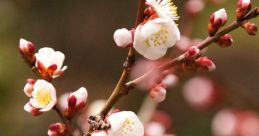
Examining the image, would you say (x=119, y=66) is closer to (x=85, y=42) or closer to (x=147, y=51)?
(x=85, y=42)

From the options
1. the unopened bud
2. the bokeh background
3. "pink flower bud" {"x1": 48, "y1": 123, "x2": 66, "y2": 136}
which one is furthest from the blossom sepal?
the bokeh background

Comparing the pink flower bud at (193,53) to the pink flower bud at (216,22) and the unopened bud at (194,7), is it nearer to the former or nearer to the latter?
the pink flower bud at (216,22)

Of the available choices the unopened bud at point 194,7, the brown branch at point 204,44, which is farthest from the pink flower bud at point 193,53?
the unopened bud at point 194,7

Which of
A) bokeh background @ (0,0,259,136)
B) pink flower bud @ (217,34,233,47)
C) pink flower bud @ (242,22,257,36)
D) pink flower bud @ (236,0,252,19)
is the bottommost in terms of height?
bokeh background @ (0,0,259,136)

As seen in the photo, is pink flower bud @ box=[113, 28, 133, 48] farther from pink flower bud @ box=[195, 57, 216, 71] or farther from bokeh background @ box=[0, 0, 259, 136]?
bokeh background @ box=[0, 0, 259, 136]

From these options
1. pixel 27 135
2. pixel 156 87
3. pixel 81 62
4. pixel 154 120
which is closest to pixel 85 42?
pixel 81 62

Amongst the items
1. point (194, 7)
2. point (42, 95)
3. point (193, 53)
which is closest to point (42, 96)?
point (42, 95)

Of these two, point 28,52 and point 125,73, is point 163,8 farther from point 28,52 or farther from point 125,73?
point 28,52
